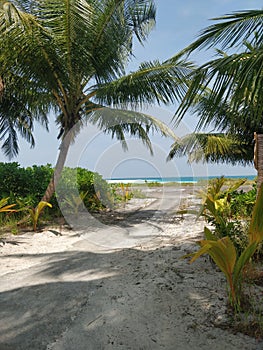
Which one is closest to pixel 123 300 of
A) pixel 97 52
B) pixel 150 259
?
pixel 150 259

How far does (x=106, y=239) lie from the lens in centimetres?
499

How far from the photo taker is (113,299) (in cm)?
238

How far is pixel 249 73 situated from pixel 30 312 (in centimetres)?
273

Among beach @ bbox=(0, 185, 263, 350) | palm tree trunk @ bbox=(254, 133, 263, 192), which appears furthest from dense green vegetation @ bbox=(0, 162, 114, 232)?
palm tree trunk @ bbox=(254, 133, 263, 192)

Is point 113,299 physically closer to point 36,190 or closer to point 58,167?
point 58,167

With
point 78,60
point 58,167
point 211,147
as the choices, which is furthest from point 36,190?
point 211,147

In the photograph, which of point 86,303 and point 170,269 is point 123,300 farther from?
point 170,269

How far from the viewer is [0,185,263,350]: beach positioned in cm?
184

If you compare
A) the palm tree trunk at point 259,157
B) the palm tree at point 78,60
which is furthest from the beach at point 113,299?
the palm tree at point 78,60

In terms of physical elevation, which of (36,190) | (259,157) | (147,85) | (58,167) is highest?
(147,85)

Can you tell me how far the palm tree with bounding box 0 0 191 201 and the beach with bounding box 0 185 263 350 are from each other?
10.4 ft

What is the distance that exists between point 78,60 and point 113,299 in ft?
16.3

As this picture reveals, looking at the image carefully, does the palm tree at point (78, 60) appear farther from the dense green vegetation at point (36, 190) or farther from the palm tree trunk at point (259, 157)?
the palm tree trunk at point (259, 157)

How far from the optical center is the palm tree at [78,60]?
542cm
